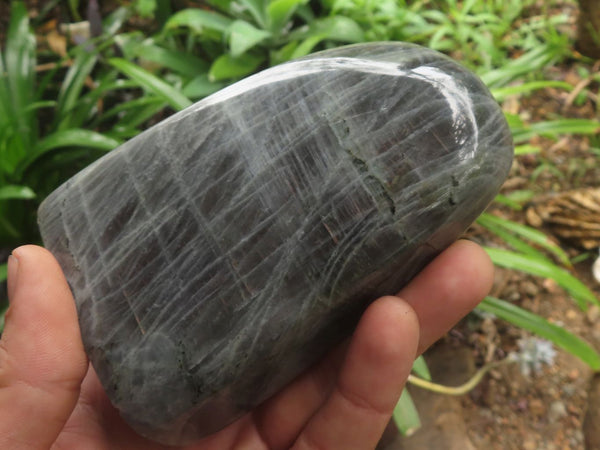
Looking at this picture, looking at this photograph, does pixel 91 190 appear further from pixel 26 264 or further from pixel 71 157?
pixel 71 157

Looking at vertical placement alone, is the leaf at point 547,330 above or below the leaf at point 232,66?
below

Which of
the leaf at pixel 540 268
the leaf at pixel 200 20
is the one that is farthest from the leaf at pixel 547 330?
the leaf at pixel 200 20

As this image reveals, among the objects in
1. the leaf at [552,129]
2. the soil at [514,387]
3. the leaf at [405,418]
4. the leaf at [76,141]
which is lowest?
the soil at [514,387]

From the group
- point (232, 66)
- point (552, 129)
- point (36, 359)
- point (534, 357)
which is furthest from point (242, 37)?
point (534, 357)

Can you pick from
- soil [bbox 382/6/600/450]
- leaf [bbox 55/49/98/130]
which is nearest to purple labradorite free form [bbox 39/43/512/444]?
soil [bbox 382/6/600/450]

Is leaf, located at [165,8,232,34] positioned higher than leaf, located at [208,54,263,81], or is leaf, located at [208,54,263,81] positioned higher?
leaf, located at [165,8,232,34]

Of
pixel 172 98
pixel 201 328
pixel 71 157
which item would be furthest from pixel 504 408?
pixel 71 157

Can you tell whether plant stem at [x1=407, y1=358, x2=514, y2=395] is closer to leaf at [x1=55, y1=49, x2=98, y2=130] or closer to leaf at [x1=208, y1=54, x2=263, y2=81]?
leaf at [x1=208, y1=54, x2=263, y2=81]

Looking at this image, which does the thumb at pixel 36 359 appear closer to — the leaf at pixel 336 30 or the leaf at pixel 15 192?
the leaf at pixel 15 192
